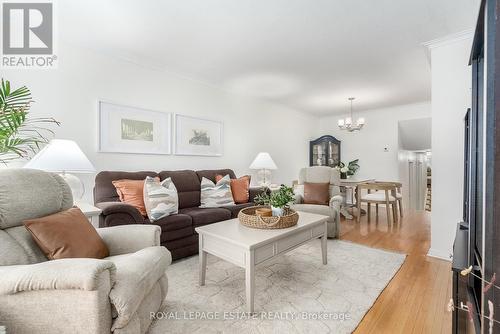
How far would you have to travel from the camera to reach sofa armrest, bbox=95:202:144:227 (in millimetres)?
2102

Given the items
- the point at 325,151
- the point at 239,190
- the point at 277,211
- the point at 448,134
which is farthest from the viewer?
the point at 325,151

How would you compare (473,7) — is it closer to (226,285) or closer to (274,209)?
(274,209)

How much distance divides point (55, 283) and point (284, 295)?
1.48 metres

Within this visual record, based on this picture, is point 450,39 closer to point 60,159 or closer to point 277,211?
point 277,211

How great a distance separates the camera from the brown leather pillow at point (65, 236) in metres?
1.32

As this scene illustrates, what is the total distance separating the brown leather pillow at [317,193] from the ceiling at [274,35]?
164cm

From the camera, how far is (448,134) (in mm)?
2578

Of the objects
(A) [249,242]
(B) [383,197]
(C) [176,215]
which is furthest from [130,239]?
(B) [383,197]

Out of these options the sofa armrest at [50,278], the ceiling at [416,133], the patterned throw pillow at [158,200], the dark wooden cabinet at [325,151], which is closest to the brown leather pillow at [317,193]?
the patterned throw pillow at [158,200]

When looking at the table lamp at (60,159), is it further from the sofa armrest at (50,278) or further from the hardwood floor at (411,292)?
the hardwood floor at (411,292)

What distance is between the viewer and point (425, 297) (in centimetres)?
186

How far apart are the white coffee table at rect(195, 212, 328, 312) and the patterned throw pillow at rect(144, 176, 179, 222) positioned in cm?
68

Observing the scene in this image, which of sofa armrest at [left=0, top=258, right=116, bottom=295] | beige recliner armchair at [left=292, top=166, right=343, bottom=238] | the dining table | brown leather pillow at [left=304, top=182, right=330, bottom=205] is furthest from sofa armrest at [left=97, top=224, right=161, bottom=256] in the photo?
the dining table

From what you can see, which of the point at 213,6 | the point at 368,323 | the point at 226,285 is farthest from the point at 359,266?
the point at 213,6
